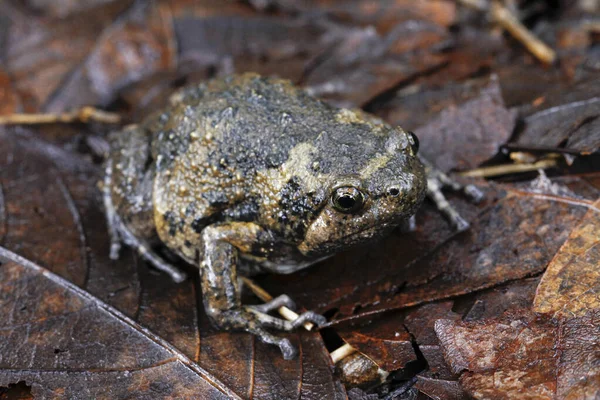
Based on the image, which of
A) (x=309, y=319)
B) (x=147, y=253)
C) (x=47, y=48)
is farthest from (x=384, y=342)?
(x=47, y=48)

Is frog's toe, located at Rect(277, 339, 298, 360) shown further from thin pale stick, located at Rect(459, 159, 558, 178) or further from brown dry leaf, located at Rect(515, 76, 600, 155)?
brown dry leaf, located at Rect(515, 76, 600, 155)

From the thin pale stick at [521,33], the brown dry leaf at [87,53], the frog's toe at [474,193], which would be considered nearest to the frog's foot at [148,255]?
the brown dry leaf at [87,53]

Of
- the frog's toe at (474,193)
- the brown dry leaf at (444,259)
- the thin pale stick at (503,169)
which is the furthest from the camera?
the thin pale stick at (503,169)

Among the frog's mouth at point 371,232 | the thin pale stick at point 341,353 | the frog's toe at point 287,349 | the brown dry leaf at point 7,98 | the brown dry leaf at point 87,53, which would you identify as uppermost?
the brown dry leaf at point 87,53

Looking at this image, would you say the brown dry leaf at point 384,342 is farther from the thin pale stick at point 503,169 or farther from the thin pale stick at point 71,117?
the thin pale stick at point 71,117

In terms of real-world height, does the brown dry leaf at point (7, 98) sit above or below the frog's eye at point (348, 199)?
above

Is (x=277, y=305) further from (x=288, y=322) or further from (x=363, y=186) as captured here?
(x=363, y=186)

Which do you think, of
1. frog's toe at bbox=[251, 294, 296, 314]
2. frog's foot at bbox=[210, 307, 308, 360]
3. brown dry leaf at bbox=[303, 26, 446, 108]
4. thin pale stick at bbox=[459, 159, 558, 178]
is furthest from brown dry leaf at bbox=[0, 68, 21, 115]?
thin pale stick at bbox=[459, 159, 558, 178]

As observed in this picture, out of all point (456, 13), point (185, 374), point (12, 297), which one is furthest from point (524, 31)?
point (12, 297)
